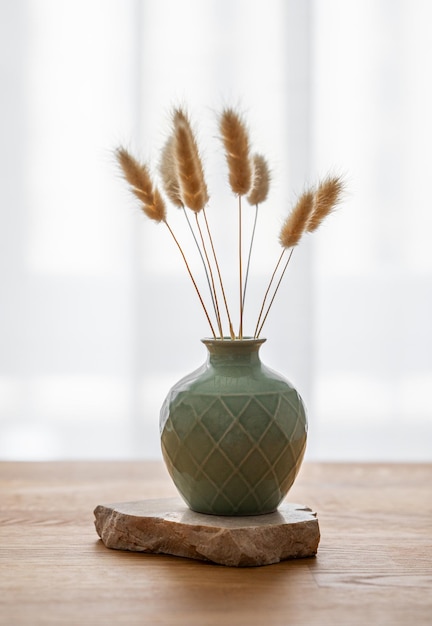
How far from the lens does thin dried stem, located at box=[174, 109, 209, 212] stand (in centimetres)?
102

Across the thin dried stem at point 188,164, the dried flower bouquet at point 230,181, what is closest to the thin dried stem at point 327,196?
the dried flower bouquet at point 230,181

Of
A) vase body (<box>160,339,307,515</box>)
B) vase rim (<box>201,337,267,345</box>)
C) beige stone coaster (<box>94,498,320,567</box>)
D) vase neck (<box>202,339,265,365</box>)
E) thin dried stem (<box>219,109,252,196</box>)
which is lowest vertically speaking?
beige stone coaster (<box>94,498,320,567</box>)

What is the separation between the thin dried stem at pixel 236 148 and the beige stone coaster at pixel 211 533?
14.7 inches

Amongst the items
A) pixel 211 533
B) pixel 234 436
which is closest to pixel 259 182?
pixel 234 436

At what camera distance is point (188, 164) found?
1022 millimetres

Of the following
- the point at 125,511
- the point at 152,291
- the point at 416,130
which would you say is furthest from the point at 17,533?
the point at 416,130

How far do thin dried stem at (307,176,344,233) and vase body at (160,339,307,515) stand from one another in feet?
0.56

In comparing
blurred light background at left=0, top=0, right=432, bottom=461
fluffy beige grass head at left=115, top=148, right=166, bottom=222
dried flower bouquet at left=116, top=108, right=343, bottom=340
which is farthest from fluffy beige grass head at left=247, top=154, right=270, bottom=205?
blurred light background at left=0, top=0, right=432, bottom=461

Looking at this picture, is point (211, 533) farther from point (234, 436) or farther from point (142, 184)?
point (142, 184)

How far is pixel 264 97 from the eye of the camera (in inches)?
95.7

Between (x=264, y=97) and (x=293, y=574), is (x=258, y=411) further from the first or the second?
(x=264, y=97)

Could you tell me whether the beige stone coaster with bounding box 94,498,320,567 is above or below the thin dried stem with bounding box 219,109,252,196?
below

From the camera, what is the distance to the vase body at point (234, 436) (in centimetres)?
105

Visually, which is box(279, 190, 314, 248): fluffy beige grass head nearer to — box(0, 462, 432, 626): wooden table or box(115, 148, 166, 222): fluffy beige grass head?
box(115, 148, 166, 222): fluffy beige grass head
